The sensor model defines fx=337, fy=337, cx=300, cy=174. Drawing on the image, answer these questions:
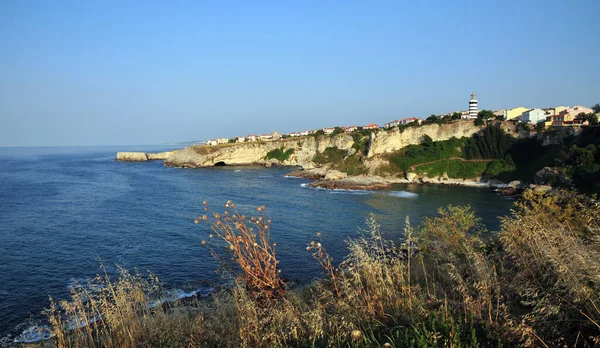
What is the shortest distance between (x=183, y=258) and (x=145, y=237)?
21.0 ft

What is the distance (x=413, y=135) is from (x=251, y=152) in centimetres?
4717

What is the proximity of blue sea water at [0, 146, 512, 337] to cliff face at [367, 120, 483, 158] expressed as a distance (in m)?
16.4

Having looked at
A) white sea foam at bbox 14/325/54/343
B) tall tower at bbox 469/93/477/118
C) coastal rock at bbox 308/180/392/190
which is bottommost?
coastal rock at bbox 308/180/392/190

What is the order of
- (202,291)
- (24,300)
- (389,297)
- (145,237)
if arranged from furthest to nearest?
(145,237) < (202,291) < (24,300) < (389,297)

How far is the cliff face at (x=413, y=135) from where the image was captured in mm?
71000

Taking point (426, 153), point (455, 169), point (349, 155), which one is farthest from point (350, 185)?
point (426, 153)

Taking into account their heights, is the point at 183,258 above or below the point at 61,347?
below

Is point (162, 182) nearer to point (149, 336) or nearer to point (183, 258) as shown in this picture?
point (183, 258)

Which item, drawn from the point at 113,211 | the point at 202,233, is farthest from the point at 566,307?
the point at 113,211

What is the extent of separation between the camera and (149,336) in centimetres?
586

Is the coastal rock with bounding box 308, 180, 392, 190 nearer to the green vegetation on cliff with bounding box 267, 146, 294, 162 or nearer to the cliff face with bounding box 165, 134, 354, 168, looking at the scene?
the cliff face with bounding box 165, 134, 354, 168

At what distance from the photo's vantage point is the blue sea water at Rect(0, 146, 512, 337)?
760 inches

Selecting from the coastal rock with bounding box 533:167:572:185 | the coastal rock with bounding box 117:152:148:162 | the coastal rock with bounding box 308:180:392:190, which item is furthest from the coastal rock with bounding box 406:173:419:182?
the coastal rock with bounding box 117:152:148:162

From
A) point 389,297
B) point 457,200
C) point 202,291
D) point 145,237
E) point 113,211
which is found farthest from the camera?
point 457,200
